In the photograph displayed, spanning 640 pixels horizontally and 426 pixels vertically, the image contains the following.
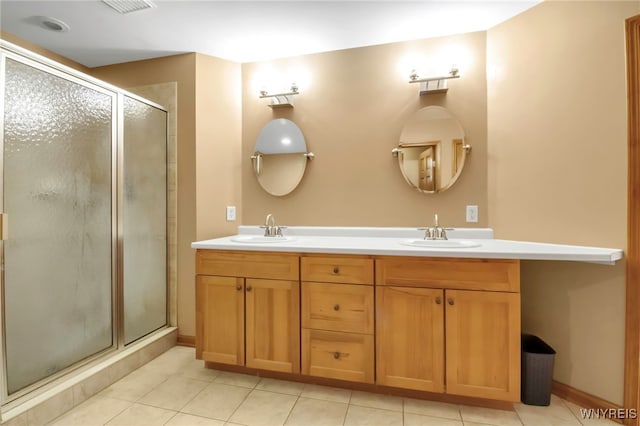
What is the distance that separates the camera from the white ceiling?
1.73m

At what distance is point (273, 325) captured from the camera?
5.61ft

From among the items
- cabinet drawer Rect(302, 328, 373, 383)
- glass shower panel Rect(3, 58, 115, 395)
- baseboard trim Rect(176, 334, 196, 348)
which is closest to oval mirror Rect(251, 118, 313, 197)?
glass shower panel Rect(3, 58, 115, 395)

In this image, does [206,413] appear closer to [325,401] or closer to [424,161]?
[325,401]

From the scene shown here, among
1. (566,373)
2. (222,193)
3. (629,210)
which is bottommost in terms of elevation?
(566,373)

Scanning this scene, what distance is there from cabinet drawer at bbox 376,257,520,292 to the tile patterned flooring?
25.7 inches

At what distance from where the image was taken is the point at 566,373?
160 cm

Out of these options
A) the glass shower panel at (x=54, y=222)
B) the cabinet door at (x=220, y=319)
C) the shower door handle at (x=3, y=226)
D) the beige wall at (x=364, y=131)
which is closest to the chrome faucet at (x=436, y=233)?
the beige wall at (x=364, y=131)

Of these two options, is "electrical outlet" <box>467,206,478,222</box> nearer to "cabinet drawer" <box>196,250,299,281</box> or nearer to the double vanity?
the double vanity

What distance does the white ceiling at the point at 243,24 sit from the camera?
173 centimetres

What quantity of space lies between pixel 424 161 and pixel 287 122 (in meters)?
1.09

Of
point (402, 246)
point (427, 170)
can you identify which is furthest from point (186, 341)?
point (427, 170)

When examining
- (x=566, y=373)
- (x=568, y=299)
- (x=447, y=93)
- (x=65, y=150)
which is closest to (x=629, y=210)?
(x=568, y=299)

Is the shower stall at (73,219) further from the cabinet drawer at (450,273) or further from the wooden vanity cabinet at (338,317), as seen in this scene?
the cabinet drawer at (450,273)

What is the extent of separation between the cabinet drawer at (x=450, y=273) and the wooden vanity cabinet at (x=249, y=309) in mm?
539
